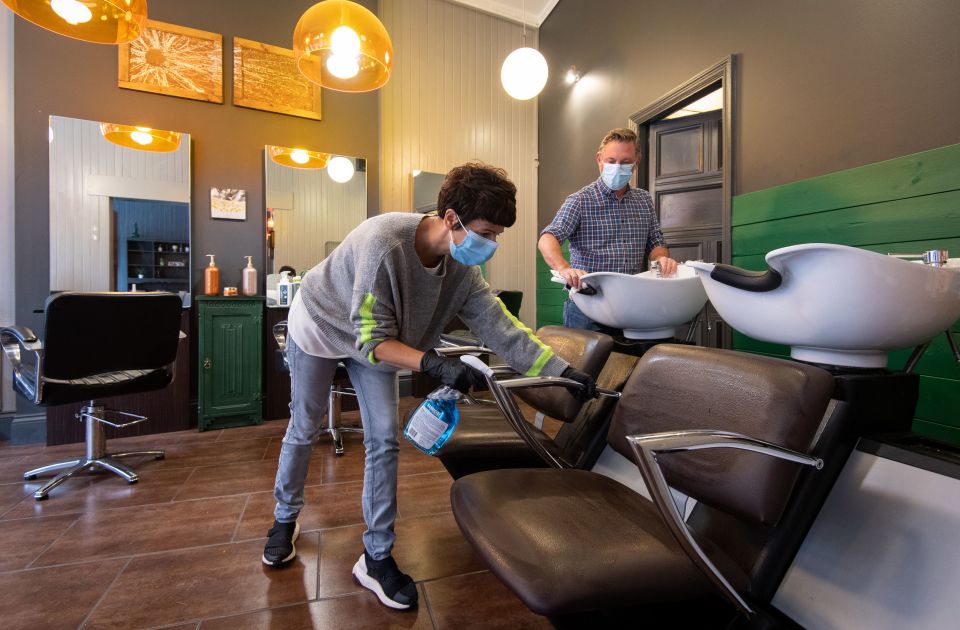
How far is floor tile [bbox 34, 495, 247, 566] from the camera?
1598mm

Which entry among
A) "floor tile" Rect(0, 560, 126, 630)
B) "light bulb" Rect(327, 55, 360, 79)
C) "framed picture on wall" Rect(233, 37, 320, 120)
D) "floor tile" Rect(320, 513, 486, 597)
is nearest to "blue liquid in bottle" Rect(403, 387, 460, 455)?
"floor tile" Rect(320, 513, 486, 597)

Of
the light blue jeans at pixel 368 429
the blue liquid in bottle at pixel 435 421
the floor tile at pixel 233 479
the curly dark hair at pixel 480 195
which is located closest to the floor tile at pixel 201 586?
the light blue jeans at pixel 368 429

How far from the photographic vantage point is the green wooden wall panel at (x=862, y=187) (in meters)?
1.50

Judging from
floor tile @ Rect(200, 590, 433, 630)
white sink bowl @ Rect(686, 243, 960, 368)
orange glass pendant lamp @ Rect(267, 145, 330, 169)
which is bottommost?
floor tile @ Rect(200, 590, 433, 630)

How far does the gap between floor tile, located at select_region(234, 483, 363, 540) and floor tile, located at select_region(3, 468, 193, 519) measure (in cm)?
46

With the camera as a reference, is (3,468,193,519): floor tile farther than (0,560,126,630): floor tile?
Yes

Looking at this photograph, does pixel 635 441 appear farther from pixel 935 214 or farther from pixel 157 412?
pixel 157 412

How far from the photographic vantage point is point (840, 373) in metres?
0.91

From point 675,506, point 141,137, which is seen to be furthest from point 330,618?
point 141,137

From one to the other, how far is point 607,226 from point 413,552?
1.50 metres

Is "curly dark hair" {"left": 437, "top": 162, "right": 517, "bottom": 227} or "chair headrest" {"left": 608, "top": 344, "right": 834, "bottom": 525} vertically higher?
"curly dark hair" {"left": 437, "top": 162, "right": 517, "bottom": 227}

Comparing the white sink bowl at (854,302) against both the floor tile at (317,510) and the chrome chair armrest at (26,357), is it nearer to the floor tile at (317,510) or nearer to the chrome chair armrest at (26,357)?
the floor tile at (317,510)

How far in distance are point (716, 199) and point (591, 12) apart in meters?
1.90

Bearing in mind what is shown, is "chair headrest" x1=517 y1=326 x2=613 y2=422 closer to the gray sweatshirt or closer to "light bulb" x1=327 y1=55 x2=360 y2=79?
the gray sweatshirt
